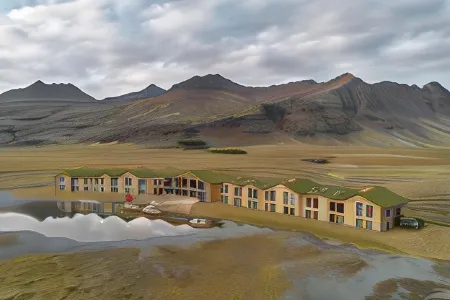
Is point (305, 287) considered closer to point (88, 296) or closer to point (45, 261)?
point (88, 296)

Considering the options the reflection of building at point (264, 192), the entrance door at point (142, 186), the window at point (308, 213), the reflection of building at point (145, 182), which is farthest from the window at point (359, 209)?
the entrance door at point (142, 186)

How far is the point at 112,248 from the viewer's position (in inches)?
1694

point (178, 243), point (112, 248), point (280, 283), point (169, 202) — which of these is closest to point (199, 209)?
point (169, 202)

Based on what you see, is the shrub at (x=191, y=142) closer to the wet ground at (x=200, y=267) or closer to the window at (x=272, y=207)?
the window at (x=272, y=207)

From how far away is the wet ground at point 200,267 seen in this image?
3181 cm

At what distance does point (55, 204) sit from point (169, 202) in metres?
20.1

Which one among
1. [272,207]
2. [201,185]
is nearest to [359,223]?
[272,207]

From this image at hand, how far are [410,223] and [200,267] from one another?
98.7ft

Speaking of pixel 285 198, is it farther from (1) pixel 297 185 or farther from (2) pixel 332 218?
(2) pixel 332 218

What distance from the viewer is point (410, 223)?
50.9 metres

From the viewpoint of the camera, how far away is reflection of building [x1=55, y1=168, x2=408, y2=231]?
51.6 m

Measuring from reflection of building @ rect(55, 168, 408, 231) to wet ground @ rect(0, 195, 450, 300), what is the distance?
27.5ft

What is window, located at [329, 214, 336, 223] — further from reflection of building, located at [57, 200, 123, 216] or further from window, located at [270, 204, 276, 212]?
reflection of building, located at [57, 200, 123, 216]

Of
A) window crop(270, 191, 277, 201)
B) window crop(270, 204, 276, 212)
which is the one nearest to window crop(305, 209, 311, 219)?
window crop(270, 204, 276, 212)
